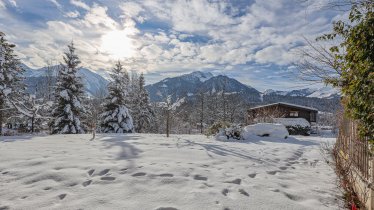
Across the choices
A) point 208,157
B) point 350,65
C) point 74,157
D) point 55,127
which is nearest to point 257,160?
point 208,157

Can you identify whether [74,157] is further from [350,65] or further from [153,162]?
[350,65]

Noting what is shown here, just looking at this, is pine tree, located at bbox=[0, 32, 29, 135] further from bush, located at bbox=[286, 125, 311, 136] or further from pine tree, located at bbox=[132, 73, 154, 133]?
bush, located at bbox=[286, 125, 311, 136]

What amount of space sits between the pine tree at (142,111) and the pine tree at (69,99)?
10.9 m

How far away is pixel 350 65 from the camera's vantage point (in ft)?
9.76

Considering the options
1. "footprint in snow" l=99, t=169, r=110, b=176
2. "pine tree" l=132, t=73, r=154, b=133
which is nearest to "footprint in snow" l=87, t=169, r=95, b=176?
"footprint in snow" l=99, t=169, r=110, b=176

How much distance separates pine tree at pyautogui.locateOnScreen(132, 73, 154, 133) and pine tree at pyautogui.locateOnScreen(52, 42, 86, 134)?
1094 cm

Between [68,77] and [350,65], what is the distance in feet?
69.6

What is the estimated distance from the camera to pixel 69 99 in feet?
64.9

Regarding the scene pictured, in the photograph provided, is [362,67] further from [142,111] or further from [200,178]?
[142,111]

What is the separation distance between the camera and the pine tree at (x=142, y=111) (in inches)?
1243

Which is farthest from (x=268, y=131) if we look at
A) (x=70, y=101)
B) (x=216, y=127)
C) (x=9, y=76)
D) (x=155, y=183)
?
(x=9, y=76)

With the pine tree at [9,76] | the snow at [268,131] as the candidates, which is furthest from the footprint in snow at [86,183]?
the pine tree at [9,76]

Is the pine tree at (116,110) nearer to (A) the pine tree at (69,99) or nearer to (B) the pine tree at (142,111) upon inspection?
(A) the pine tree at (69,99)

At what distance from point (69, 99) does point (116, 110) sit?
4419 millimetres
